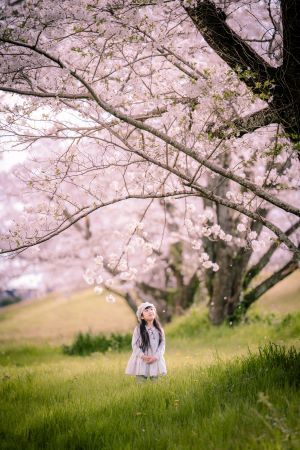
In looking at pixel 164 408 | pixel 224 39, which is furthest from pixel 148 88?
pixel 164 408

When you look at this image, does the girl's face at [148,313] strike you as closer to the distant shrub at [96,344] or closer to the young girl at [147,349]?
the young girl at [147,349]

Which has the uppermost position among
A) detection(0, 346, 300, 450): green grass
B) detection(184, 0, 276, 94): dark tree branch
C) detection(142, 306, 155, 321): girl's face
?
detection(184, 0, 276, 94): dark tree branch

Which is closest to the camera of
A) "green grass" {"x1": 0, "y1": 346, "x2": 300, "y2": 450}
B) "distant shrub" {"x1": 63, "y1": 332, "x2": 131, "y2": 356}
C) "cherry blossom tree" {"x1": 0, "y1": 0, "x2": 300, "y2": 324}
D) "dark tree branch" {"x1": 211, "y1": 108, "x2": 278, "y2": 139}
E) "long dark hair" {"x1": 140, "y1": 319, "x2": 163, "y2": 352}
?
"green grass" {"x1": 0, "y1": 346, "x2": 300, "y2": 450}

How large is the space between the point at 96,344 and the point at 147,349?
632cm

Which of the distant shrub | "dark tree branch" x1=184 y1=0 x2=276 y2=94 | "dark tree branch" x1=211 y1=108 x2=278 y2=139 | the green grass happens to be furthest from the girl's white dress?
the distant shrub

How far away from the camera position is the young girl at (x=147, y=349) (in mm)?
5285

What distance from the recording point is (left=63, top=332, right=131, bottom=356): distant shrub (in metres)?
11.0

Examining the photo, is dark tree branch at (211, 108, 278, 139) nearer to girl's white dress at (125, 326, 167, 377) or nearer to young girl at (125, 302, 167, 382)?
young girl at (125, 302, 167, 382)

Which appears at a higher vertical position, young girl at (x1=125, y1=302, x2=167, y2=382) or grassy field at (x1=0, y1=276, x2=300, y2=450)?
young girl at (x1=125, y1=302, x2=167, y2=382)

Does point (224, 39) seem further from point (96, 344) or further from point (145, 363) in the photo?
point (96, 344)

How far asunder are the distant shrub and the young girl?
5634mm

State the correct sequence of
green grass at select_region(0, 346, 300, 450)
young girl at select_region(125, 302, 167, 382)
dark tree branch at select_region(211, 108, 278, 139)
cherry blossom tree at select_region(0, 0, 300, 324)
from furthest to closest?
young girl at select_region(125, 302, 167, 382) → dark tree branch at select_region(211, 108, 278, 139) → cherry blossom tree at select_region(0, 0, 300, 324) → green grass at select_region(0, 346, 300, 450)

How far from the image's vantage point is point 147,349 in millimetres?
5402

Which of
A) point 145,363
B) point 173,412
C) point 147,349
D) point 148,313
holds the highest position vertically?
point 148,313
